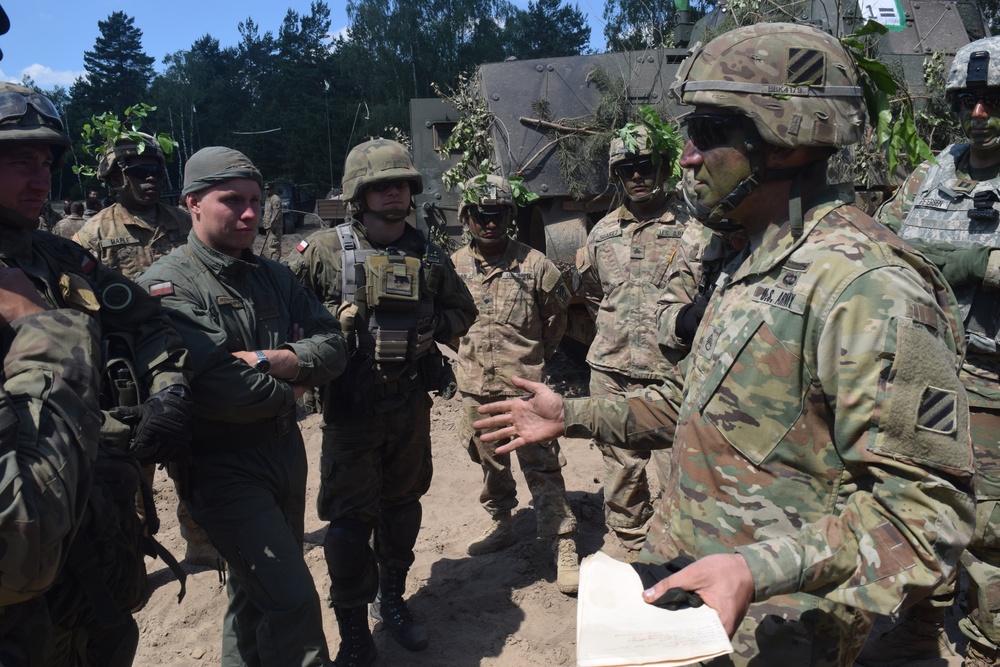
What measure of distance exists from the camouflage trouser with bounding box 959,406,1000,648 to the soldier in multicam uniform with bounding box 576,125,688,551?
1629 millimetres

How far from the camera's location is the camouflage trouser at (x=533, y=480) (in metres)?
4.92

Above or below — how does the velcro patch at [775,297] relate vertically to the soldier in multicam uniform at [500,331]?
above

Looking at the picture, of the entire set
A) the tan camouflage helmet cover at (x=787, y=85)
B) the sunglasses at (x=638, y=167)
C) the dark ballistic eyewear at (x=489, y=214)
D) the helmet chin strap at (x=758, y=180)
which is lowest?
the dark ballistic eyewear at (x=489, y=214)

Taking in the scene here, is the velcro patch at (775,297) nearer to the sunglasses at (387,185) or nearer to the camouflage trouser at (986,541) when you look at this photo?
the camouflage trouser at (986,541)

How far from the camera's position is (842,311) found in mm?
1771

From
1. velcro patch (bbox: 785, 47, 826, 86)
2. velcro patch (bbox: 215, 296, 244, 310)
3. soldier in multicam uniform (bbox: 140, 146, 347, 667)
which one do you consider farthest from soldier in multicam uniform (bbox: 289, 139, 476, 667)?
velcro patch (bbox: 785, 47, 826, 86)

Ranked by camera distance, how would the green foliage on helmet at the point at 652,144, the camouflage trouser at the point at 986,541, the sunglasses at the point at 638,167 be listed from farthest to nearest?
the sunglasses at the point at 638,167, the green foliage on helmet at the point at 652,144, the camouflage trouser at the point at 986,541

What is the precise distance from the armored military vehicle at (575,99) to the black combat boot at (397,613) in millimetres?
3366

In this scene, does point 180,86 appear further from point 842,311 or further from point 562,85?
point 842,311

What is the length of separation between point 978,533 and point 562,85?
17.2 feet

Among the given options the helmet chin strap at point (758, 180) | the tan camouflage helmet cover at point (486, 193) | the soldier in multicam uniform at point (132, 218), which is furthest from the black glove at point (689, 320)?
the soldier in multicam uniform at point (132, 218)

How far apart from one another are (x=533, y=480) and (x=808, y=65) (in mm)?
3420

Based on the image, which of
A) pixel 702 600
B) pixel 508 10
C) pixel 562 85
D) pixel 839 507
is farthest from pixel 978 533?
pixel 508 10

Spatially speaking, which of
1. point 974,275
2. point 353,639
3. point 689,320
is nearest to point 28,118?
point 689,320
